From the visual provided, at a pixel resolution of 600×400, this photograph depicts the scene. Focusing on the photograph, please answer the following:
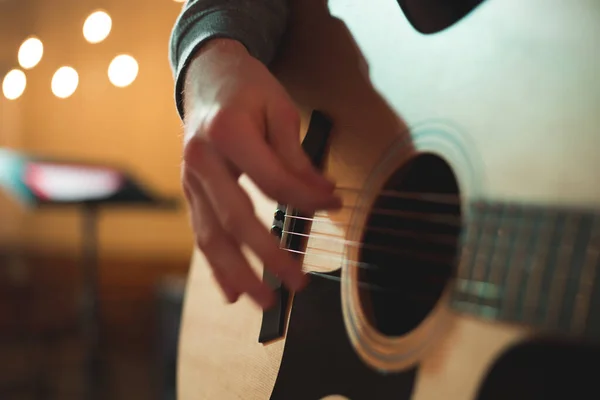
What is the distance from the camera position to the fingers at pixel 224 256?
468 mm

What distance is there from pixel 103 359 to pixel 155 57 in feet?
5.48

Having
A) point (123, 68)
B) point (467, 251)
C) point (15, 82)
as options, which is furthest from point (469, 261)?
point (15, 82)

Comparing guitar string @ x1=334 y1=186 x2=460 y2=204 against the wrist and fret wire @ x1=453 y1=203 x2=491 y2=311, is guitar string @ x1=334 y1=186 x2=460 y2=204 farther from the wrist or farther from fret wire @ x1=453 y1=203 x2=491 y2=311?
the wrist

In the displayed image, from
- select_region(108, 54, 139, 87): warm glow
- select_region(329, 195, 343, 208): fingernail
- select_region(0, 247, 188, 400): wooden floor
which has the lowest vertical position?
select_region(0, 247, 188, 400): wooden floor

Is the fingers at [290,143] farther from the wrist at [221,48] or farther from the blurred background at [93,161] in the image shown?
the blurred background at [93,161]

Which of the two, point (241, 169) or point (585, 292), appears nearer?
point (585, 292)

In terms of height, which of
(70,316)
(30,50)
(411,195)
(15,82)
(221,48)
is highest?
(30,50)

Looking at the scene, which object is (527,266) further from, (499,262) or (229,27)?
(229,27)

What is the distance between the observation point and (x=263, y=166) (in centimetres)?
45

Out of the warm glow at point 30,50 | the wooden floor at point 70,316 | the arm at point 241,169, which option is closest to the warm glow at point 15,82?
the warm glow at point 30,50

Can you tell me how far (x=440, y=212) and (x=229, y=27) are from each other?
0.28 m

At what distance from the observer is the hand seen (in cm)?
45

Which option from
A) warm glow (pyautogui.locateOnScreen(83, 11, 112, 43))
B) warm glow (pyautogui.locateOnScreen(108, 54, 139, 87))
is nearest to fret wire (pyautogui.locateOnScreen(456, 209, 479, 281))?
warm glow (pyautogui.locateOnScreen(83, 11, 112, 43))

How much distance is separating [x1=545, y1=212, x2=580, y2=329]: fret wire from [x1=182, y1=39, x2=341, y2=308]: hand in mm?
177
